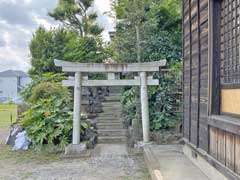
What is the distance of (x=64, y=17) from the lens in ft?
54.5

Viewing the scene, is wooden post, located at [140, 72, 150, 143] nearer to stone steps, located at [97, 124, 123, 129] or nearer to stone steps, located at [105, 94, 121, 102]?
stone steps, located at [97, 124, 123, 129]

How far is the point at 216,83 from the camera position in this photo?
13.8ft

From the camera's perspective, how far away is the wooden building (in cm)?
362

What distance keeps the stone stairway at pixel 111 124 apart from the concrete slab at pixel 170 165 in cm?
275

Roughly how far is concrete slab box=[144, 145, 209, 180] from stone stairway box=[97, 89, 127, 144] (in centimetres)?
275

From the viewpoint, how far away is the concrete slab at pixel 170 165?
181 inches

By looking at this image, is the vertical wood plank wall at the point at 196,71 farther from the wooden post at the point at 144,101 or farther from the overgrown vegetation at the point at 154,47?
the overgrown vegetation at the point at 154,47

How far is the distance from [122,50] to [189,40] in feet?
16.8

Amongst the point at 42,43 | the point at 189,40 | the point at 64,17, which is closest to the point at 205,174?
the point at 189,40

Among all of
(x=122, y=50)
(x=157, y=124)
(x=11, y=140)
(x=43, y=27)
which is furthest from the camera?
(x=43, y=27)

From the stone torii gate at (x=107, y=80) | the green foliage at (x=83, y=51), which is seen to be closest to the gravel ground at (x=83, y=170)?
the stone torii gate at (x=107, y=80)

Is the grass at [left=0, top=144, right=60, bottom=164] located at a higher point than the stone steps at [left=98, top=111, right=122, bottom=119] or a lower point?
lower

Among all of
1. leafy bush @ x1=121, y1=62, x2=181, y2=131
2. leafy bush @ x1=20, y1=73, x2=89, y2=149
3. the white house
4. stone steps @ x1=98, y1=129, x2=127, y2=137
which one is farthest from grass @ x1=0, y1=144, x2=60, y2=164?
the white house

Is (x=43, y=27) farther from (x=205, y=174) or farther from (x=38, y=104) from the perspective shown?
(x=205, y=174)
